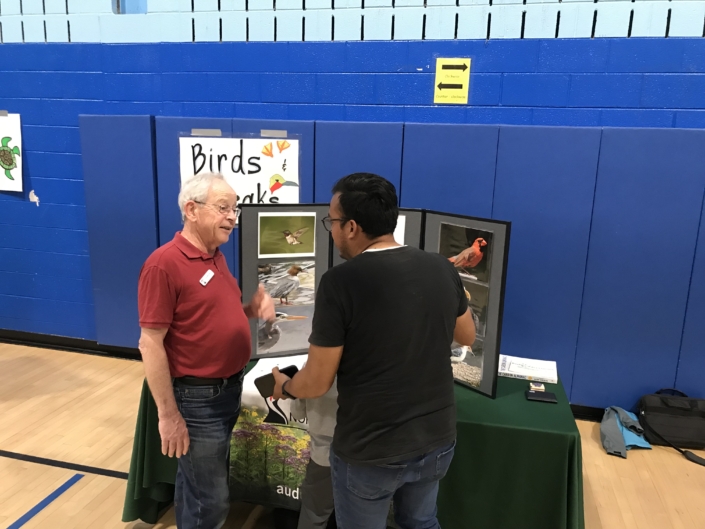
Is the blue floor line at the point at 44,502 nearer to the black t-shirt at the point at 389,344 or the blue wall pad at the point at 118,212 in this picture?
the blue wall pad at the point at 118,212

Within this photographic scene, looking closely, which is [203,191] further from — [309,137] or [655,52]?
[655,52]

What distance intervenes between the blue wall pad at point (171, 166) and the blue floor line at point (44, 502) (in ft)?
4.97

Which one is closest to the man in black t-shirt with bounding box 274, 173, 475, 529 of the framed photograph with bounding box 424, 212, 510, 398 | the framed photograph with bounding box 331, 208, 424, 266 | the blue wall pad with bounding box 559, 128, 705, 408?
the framed photograph with bounding box 424, 212, 510, 398

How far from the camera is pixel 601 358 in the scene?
3125mm

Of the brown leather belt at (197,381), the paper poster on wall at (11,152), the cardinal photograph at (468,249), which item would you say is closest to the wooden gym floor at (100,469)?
the brown leather belt at (197,381)

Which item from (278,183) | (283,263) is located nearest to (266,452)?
(283,263)

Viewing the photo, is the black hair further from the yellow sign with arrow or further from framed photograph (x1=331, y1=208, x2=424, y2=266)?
the yellow sign with arrow

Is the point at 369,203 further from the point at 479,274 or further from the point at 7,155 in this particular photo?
the point at 7,155

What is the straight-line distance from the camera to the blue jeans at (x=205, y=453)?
1683 mm

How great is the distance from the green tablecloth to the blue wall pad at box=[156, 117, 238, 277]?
2.15 meters

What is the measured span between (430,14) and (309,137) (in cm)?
104

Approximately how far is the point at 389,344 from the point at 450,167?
2077 millimetres

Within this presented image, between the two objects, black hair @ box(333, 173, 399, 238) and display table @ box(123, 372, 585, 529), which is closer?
black hair @ box(333, 173, 399, 238)

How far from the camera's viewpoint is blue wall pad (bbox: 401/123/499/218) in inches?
120
